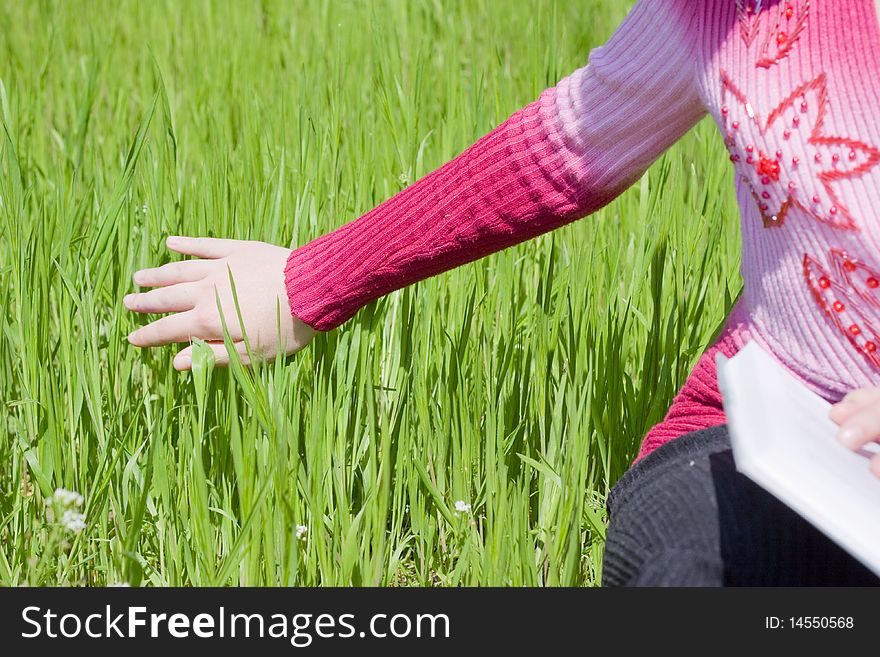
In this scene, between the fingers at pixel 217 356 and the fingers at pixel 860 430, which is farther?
the fingers at pixel 217 356

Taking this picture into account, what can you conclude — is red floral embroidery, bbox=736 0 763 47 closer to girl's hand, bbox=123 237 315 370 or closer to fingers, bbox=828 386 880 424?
fingers, bbox=828 386 880 424

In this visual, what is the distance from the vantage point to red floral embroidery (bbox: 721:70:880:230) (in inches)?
→ 30.4

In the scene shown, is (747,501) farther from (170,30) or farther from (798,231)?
(170,30)

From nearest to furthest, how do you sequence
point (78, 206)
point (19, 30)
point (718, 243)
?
point (78, 206), point (718, 243), point (19, 30)

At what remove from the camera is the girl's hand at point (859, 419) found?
0.72 metres

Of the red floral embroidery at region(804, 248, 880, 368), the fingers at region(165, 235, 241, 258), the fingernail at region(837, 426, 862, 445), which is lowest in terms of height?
the fingernail at region(837, 426, 862, 445)

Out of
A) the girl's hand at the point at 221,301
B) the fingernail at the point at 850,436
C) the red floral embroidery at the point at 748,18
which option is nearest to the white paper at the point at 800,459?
the fingernail at the point at 850,436

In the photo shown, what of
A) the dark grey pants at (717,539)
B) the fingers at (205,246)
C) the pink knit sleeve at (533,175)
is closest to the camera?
the dark grey pants at (717,539)

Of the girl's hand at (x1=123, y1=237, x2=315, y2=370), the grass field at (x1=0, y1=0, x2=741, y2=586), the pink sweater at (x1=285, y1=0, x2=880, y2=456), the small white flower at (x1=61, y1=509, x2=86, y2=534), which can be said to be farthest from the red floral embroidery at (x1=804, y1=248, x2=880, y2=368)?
the small white flower at (x1=61, y1=509, x2=86, y2=534)

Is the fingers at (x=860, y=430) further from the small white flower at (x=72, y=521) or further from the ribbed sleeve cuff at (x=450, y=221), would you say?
the small white flower at (x=72, y=521)

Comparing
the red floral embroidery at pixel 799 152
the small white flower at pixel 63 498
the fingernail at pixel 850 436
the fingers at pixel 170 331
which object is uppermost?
the fingers at pixel 170 331

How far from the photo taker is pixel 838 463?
69 cm
